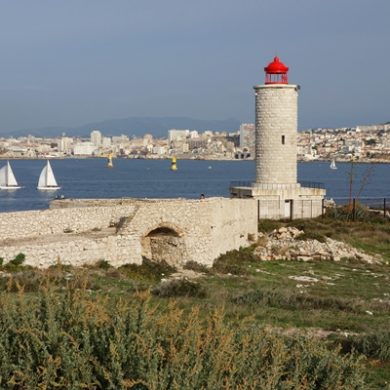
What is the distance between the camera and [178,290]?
12812 mm

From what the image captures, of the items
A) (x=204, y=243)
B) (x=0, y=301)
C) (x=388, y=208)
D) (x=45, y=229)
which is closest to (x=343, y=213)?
(x=388, y=208)

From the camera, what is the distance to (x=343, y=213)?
30078 millimetres

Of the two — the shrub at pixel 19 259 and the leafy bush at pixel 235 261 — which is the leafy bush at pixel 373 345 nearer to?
the shrub at pixel 19 259

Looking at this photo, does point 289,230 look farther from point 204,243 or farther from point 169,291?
point 169,291

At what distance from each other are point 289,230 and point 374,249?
2.88 metres

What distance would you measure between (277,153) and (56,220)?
40.3 ft

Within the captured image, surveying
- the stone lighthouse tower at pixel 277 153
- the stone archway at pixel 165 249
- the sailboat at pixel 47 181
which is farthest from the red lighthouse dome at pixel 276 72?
the sailboat at pixel 47 181

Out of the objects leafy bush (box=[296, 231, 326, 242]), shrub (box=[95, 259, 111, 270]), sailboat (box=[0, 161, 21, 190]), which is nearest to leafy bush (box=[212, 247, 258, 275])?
leafy bush (box=[296, 231, 326, 242])

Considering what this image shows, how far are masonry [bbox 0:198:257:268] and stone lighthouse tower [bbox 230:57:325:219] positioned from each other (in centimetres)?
712

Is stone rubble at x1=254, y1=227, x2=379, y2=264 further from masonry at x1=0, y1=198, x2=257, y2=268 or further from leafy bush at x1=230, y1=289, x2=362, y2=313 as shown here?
leafy bush at x1=230, y1=289, x2=362, y2=313

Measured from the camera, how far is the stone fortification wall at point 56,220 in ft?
56.7

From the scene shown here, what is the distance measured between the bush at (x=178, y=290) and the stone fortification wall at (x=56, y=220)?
5338mm

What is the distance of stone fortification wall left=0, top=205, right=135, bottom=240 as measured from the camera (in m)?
17.3

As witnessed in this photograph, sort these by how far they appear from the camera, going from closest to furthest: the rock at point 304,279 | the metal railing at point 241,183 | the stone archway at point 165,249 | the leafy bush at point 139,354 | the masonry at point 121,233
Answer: the leafy bush at point 139,354, the masonry at point 121,233, the stone archway at point 165,249, the rock at point 304,279, the metal railing at point 241,183
